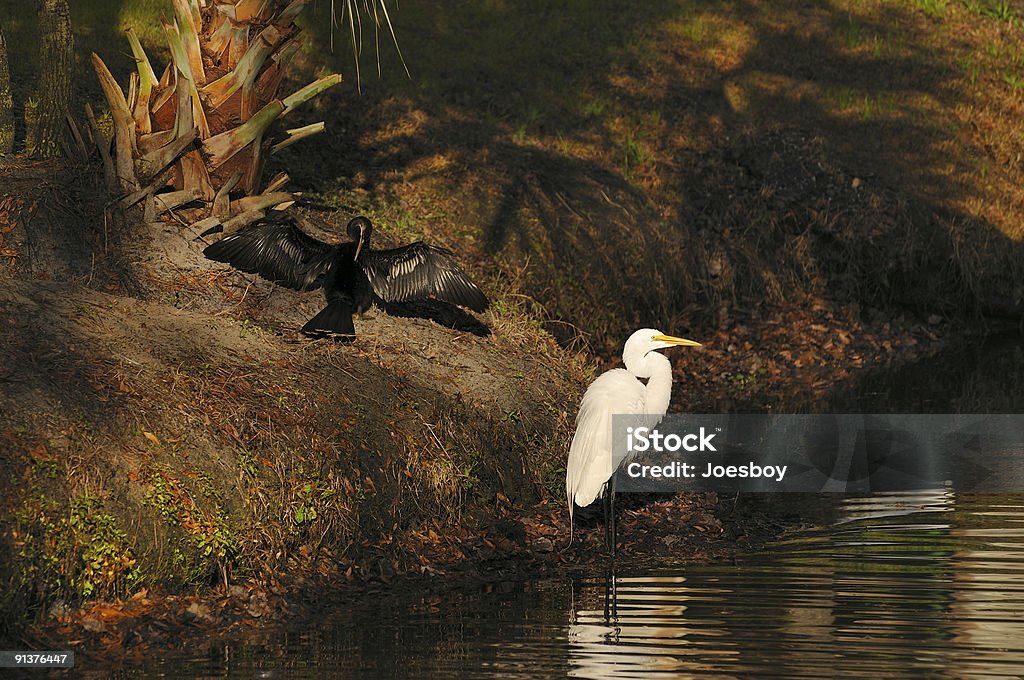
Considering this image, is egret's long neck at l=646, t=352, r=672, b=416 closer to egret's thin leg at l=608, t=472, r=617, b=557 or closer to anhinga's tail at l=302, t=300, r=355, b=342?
egret's thin leg at l=608, t=472, r=617, b=557

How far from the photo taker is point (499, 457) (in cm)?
1120

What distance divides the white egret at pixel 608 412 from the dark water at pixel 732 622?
0.72 meters

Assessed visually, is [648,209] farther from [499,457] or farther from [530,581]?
[530,581]

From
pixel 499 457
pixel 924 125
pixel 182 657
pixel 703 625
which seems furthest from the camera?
pixel 924 125

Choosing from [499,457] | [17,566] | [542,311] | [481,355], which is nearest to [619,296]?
[542,311]

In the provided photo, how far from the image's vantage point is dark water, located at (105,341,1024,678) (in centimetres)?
740

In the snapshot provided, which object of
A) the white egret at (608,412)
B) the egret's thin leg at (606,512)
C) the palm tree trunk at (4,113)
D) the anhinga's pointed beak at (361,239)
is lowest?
the egret's thin leg at (606,512)

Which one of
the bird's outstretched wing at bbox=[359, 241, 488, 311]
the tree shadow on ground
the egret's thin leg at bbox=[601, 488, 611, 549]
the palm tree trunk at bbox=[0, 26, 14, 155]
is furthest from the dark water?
the tree shadow on ground

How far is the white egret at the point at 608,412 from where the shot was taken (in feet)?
33.9

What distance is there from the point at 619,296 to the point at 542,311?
2.19 meters

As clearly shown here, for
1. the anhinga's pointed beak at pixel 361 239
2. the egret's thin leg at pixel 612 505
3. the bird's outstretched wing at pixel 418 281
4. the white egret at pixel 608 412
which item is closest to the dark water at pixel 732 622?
the egret's thin leg at pixel 612 505

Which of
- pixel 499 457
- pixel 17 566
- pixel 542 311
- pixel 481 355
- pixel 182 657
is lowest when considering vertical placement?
pixel 182 657

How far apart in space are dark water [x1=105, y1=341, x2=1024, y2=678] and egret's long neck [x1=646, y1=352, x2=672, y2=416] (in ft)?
4.69

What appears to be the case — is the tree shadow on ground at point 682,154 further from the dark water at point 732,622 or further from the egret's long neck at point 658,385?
the dark water at point 732,622
